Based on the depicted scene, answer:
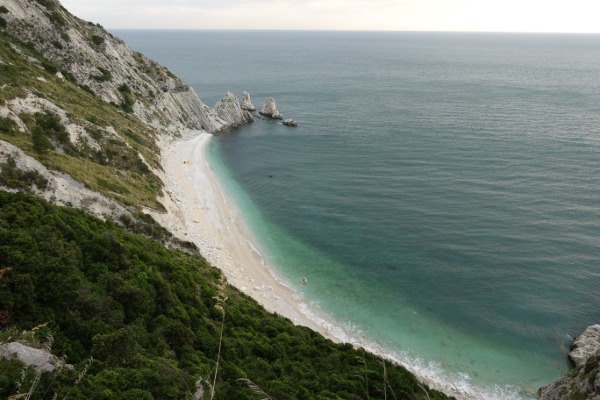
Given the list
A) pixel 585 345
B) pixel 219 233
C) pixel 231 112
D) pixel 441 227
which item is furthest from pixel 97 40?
pixel 585 345

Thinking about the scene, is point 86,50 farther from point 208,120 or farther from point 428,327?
point 428,327

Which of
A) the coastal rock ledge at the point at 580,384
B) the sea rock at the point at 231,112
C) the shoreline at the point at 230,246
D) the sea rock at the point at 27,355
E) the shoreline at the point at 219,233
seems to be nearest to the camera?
the sea rock at the point at 27,355

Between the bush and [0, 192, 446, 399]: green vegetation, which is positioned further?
the bush

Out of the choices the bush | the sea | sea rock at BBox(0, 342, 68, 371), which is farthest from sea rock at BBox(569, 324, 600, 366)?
the bush

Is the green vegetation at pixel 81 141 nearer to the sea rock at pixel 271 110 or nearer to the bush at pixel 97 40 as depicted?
the bush at pixel 97 40

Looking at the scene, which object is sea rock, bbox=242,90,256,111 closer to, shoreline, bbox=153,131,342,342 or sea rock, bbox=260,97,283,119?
sea rock, bbox=260,97,283,119

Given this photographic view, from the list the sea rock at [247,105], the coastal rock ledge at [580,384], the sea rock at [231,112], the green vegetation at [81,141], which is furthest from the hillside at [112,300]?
the sea rock at [247,105]
